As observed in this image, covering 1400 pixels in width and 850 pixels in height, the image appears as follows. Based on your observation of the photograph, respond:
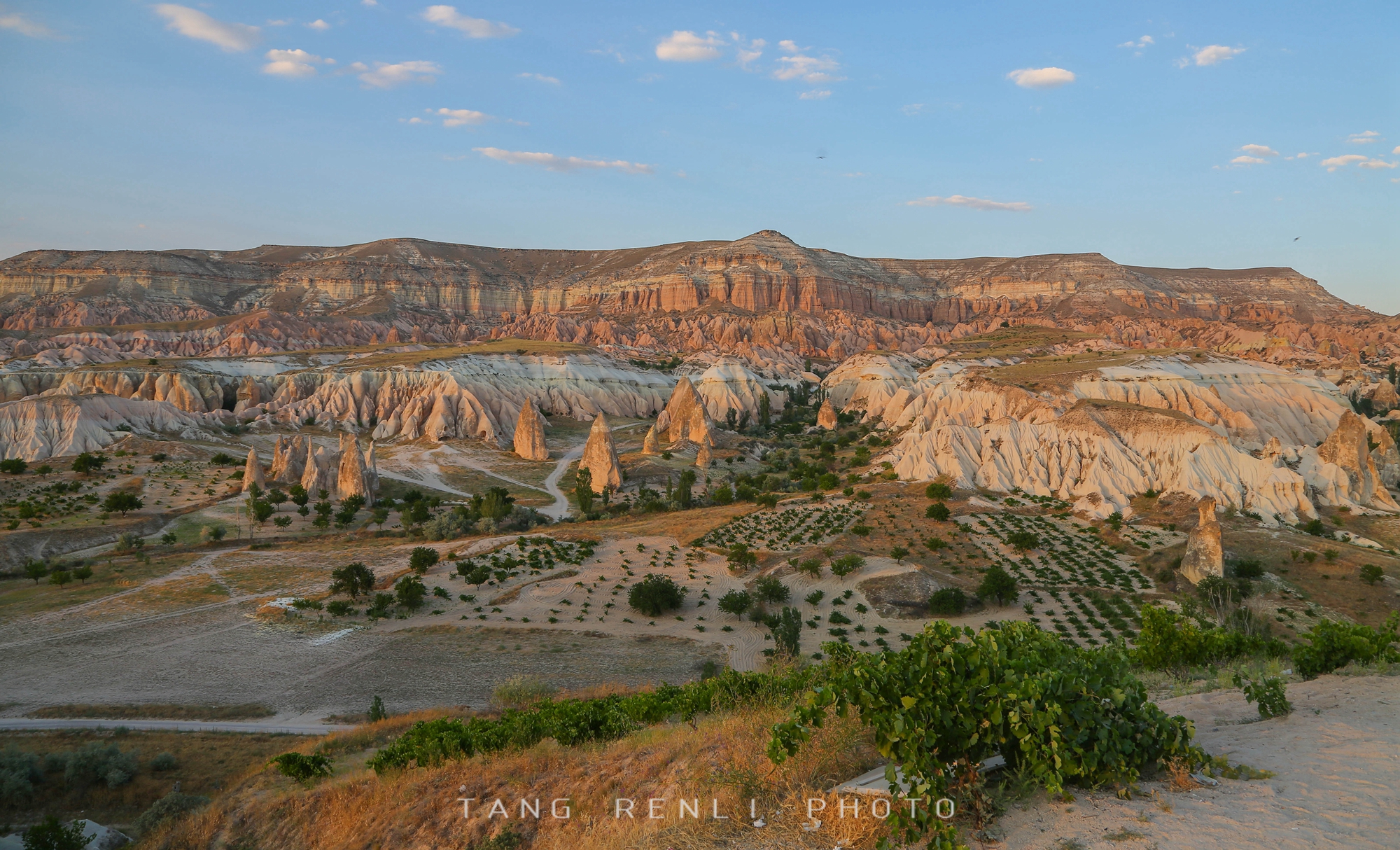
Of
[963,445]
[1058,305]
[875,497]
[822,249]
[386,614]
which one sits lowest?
[386,614]

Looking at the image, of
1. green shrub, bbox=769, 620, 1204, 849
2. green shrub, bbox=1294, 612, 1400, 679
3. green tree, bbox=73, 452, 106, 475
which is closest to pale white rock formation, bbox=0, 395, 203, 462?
green tree, bbox=73, 452, 106, 475

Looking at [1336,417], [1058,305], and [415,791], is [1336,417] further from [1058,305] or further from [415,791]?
[1058,305]

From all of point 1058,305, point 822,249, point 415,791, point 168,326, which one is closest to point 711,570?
point 415,791

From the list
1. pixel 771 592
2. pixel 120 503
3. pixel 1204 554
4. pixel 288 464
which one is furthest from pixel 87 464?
pixel 1204 554

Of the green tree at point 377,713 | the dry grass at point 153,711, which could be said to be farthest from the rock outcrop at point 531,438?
the green tree at point 377,713

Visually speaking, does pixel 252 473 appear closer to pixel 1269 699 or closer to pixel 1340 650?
pixel 1269 699

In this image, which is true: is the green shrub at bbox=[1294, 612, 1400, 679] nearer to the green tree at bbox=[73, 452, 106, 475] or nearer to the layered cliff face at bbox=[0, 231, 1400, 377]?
the green tree at bbox=[73, 452, 106, 475]

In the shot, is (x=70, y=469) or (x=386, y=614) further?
(x=70, y=469)
